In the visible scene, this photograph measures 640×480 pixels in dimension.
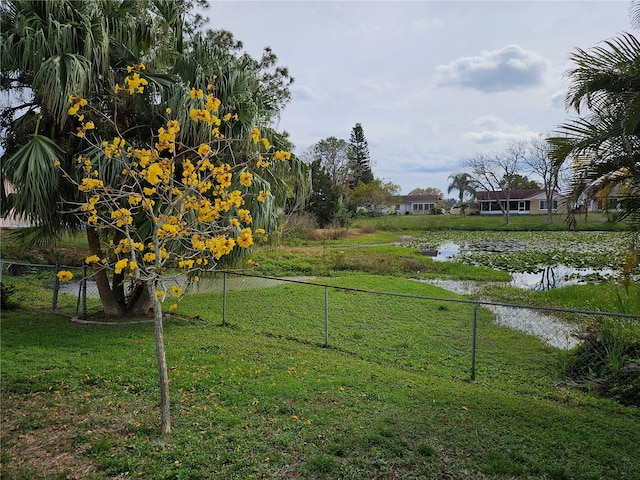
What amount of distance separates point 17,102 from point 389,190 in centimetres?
5296

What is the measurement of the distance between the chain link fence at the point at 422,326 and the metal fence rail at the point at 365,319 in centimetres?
2

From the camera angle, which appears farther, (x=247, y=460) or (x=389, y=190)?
(x=389, y=190)

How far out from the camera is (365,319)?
9039 millimetres

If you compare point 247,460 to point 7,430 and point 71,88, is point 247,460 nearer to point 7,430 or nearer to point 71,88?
point 7,430

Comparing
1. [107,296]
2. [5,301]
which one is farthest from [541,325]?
[5,301]

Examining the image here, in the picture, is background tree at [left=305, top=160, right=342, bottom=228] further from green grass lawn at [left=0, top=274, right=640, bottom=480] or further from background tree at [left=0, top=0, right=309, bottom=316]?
green grass lawn at [left=0, top=274, right=640, bottom=480]

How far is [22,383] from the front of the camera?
185 inches

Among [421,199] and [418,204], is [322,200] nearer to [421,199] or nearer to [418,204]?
[418,204]

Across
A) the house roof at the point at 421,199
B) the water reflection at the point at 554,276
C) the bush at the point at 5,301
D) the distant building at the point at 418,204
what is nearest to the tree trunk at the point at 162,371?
the bush at the point at 5,301

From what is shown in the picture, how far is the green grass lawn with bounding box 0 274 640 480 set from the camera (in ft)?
10.3

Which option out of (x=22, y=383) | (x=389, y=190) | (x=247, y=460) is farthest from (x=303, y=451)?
(x=389, y=190)

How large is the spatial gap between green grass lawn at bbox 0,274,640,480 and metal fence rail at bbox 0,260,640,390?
0.10 meters

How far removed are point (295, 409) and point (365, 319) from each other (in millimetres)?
5055

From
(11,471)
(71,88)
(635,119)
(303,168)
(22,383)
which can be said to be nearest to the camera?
(11,471)
